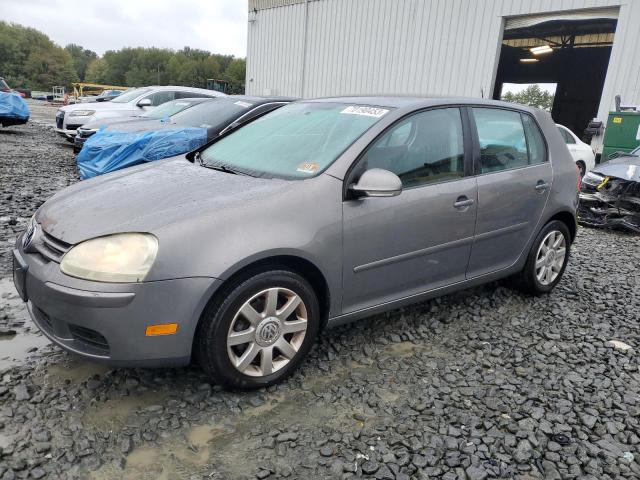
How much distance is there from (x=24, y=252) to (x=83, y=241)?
50cm

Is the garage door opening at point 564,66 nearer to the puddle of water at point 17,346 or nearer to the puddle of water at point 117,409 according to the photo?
the puddle of water at point 17,346

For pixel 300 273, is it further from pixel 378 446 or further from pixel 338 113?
pixel 338 113

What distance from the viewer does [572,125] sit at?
25.6 metres

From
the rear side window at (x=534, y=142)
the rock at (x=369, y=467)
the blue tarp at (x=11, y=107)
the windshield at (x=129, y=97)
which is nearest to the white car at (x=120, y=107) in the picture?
the windshield at (x=129, y=97)

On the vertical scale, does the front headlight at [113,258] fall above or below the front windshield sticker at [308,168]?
below

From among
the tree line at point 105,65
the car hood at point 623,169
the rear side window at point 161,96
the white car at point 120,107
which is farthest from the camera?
the tree line at point 105,65

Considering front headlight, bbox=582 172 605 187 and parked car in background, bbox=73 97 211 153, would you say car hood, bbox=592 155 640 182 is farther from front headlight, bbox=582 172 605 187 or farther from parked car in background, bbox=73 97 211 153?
parked car in background, bbox=73 97 211 153

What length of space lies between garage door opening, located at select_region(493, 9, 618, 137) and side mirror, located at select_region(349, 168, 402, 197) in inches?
672

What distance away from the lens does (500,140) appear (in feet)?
11.5

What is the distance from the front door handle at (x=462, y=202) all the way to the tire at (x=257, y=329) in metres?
1.13

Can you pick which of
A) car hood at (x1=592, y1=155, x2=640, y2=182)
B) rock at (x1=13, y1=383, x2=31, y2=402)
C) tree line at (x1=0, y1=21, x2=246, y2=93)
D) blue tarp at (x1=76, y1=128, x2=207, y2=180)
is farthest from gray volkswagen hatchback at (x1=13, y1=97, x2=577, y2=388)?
tree line at (x1=0, y1=21, x2=246, y2=93)

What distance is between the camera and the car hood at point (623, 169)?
6755 mm

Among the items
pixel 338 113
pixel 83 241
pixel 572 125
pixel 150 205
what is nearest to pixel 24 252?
pixel 83 241

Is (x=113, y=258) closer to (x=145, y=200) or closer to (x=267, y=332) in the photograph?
(x=145, y=200)
